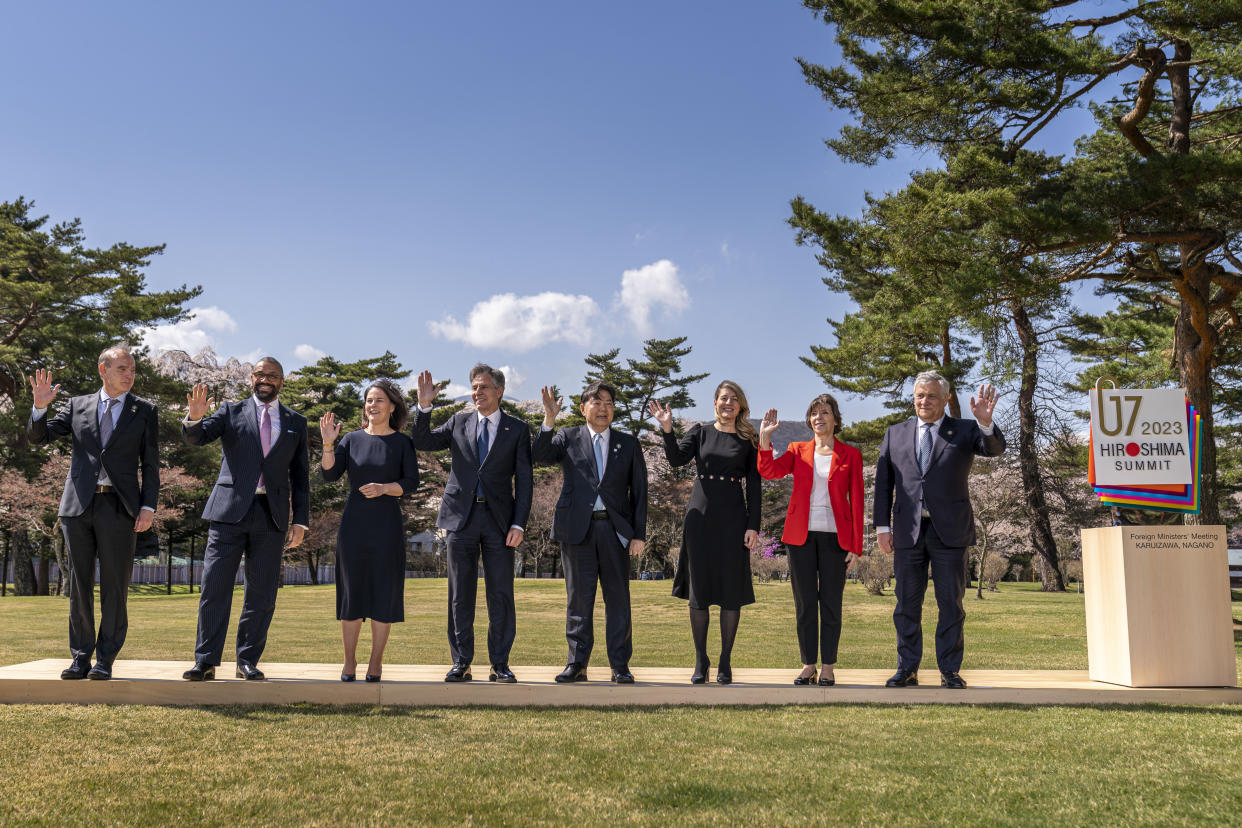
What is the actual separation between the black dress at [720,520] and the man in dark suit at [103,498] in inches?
136

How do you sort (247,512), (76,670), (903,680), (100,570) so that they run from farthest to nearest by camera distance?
(903,680) < (247,512) < (100,570) < (76,670)

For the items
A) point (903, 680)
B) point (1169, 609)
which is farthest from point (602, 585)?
point (1169, 609)

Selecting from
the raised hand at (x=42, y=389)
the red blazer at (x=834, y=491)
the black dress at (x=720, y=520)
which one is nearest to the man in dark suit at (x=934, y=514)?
the red blazer at (x=834, y=491)

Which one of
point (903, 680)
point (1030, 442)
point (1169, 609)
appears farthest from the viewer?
point (1030, 442)

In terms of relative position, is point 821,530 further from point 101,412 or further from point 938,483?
point 101,412

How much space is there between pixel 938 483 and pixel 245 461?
4.58 meters

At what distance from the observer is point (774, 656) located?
10555 mm

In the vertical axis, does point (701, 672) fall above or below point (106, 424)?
below

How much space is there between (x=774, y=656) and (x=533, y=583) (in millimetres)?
20951

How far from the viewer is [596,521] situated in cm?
594

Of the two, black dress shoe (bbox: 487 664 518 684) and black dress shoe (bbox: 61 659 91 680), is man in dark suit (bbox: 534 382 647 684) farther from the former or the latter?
black dress shoe (bbox: 61 659 91 680)

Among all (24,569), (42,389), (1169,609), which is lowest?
(24,569)

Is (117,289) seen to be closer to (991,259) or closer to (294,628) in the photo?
(294,628)

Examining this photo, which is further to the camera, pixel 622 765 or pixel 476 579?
pixel 476 579
